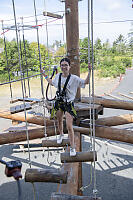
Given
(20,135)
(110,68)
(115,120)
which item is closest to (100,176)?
(115,120)

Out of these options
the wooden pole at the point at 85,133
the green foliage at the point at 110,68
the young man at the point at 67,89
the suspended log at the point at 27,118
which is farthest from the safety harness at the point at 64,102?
the green foliage at the point at 110,68

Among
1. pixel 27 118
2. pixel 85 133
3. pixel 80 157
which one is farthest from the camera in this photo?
pixel 27 118

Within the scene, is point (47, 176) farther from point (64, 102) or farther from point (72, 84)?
point (72, 84)

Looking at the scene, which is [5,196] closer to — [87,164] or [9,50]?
[87,164]

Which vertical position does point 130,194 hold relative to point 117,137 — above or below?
below

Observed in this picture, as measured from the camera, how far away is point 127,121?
Result: 4.95 meters

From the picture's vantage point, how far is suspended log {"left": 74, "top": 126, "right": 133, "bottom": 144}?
3999 millimetres

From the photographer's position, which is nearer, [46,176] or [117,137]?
[46,176]

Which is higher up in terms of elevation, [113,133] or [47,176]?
[47,176]

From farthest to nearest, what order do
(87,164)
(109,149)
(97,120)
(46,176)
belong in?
(109,149) < (87,164) < (97,120) < (46,176)

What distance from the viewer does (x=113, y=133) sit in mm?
4145

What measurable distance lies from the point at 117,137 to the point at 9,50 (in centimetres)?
2586

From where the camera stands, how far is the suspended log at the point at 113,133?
400 centimetres

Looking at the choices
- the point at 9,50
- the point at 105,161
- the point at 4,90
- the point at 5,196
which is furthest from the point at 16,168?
the point at 9,50
